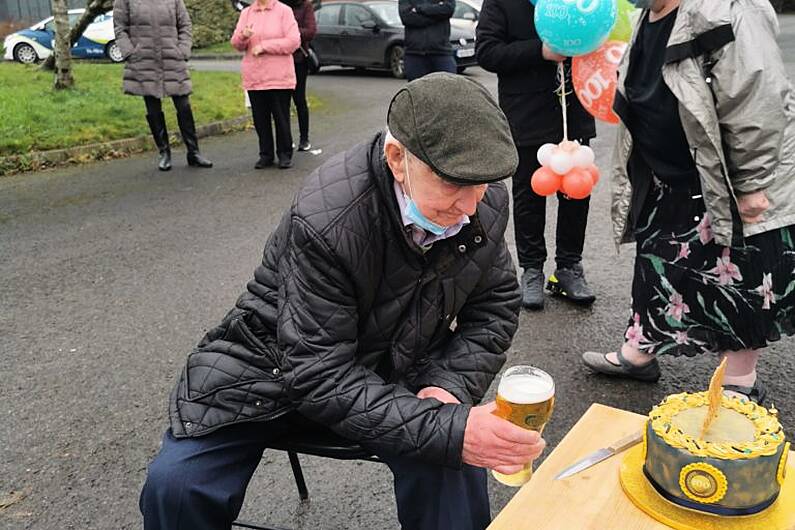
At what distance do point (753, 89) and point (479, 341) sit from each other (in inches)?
47.1

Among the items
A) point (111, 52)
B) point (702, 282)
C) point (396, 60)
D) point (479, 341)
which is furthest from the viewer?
point (111, 52)

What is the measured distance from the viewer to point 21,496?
2711 mm

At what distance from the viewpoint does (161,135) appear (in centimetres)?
757

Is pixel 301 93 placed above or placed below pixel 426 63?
below

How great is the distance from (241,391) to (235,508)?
0.98 ft

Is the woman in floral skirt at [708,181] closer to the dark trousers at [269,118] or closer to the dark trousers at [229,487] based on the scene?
the dark trousers at [229,487]

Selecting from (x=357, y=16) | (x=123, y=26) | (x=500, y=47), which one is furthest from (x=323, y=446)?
(x=357, y=16)

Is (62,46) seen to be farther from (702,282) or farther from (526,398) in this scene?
(526,398)

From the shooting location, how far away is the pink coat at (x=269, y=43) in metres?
7.25

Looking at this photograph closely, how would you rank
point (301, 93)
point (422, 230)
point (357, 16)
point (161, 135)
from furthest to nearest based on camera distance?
point (357, 16), point (301, 93), point (161, 135), point (422, 230)

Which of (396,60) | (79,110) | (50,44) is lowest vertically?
(50,44)

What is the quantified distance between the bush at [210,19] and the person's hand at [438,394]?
23.6 meters

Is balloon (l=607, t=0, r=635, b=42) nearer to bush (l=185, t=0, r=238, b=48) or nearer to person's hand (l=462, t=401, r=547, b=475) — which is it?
person's hand (l=462, t=401, r=547, b=475)

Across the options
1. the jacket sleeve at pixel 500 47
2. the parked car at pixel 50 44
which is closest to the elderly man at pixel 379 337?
the jacket sleeve at pixel 500 47
